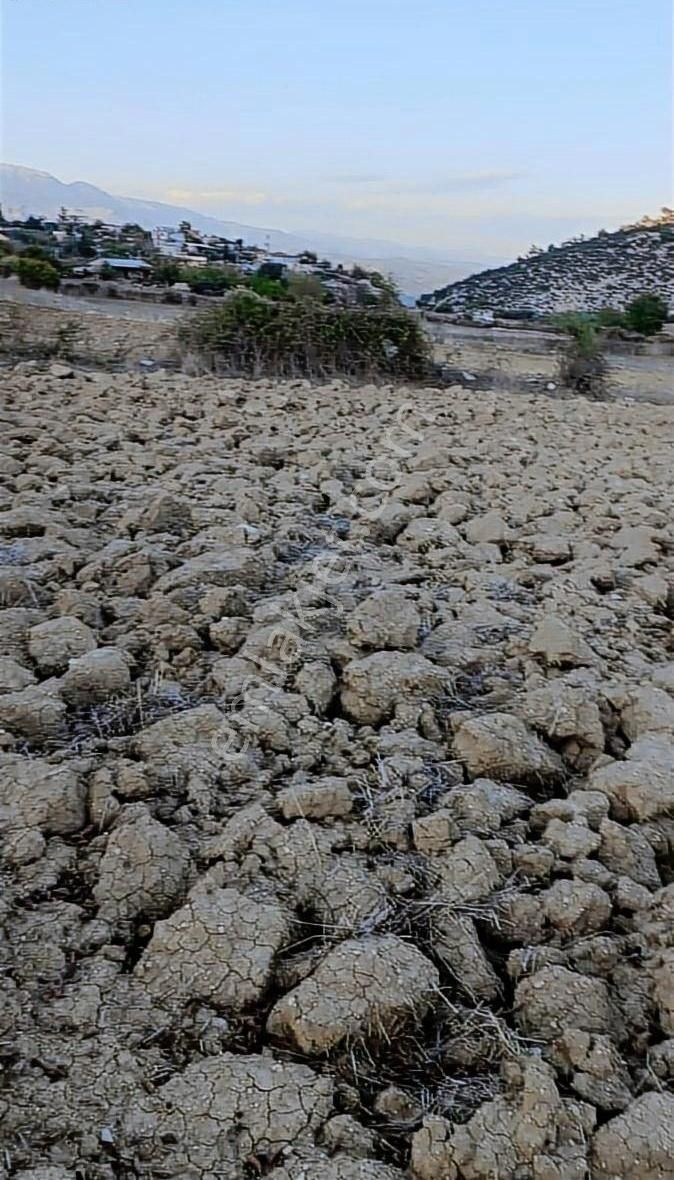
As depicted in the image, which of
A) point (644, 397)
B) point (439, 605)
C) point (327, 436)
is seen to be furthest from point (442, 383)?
point (439, 605)

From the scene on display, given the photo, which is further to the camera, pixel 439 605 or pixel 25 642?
pixel 439 605

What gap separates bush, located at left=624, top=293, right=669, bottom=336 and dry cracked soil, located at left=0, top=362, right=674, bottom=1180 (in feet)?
53.4

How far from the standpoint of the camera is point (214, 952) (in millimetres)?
1669

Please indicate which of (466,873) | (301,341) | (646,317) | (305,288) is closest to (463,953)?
(466,873)

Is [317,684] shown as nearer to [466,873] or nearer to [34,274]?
[466,873]

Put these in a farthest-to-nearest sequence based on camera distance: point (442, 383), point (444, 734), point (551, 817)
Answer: point (442, 383)
point (444, 734)
point (551, 817)

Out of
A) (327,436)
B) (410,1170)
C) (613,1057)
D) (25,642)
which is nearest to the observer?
(410,1170)

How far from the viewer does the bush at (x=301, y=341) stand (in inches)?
338

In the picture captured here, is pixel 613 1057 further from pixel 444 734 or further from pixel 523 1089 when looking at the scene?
pixel 444 734

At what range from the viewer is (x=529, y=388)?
9375 millimetres

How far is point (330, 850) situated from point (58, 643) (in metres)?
0.95

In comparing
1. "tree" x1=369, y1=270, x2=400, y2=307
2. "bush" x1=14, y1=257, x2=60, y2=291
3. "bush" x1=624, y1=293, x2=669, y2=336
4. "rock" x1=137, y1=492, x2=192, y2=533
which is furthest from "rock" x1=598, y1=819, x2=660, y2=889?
"bush" x1=624, y1=293, x2=669, y2=336

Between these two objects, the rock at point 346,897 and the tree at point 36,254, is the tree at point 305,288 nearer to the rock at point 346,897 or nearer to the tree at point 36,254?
the tree at point 36,254

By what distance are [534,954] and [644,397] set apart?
30.4ft
